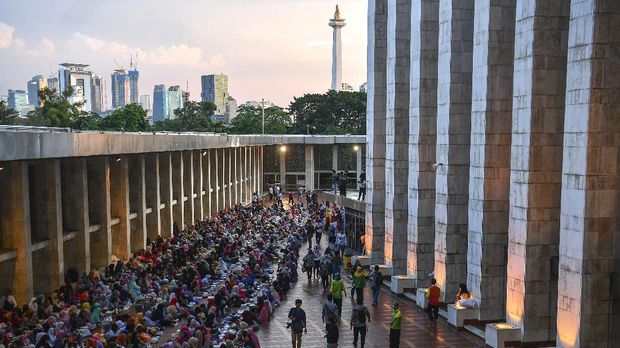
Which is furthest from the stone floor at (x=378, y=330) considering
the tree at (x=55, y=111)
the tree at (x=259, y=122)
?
the tree at (x=259, y=122)

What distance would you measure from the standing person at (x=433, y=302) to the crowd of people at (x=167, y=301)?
5.29 meters

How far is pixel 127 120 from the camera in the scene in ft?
262

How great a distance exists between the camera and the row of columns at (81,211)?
21.2m

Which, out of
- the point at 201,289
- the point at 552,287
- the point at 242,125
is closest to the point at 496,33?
the point at 552,287

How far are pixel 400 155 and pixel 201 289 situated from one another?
32.9ft

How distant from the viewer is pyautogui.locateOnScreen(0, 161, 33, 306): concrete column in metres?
21.0

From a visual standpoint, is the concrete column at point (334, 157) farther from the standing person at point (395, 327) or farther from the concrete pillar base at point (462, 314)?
the standing person at point (395, 327)

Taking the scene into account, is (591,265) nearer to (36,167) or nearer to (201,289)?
(201,289)

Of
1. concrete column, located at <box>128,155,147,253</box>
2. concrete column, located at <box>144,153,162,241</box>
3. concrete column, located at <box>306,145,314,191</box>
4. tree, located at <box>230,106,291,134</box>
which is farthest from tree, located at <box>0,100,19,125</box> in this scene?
concrete column, located at <box>128,155,147,253</box>

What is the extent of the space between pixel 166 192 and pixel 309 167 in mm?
31297

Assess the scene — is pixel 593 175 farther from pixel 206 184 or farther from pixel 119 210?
pixel 206 184

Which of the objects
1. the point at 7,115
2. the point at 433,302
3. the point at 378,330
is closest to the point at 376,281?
the point at 433,302

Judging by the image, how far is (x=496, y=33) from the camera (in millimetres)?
19812

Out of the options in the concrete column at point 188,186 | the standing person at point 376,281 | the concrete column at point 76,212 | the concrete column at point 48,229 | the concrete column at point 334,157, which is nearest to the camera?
the concrete column at point 48,229
